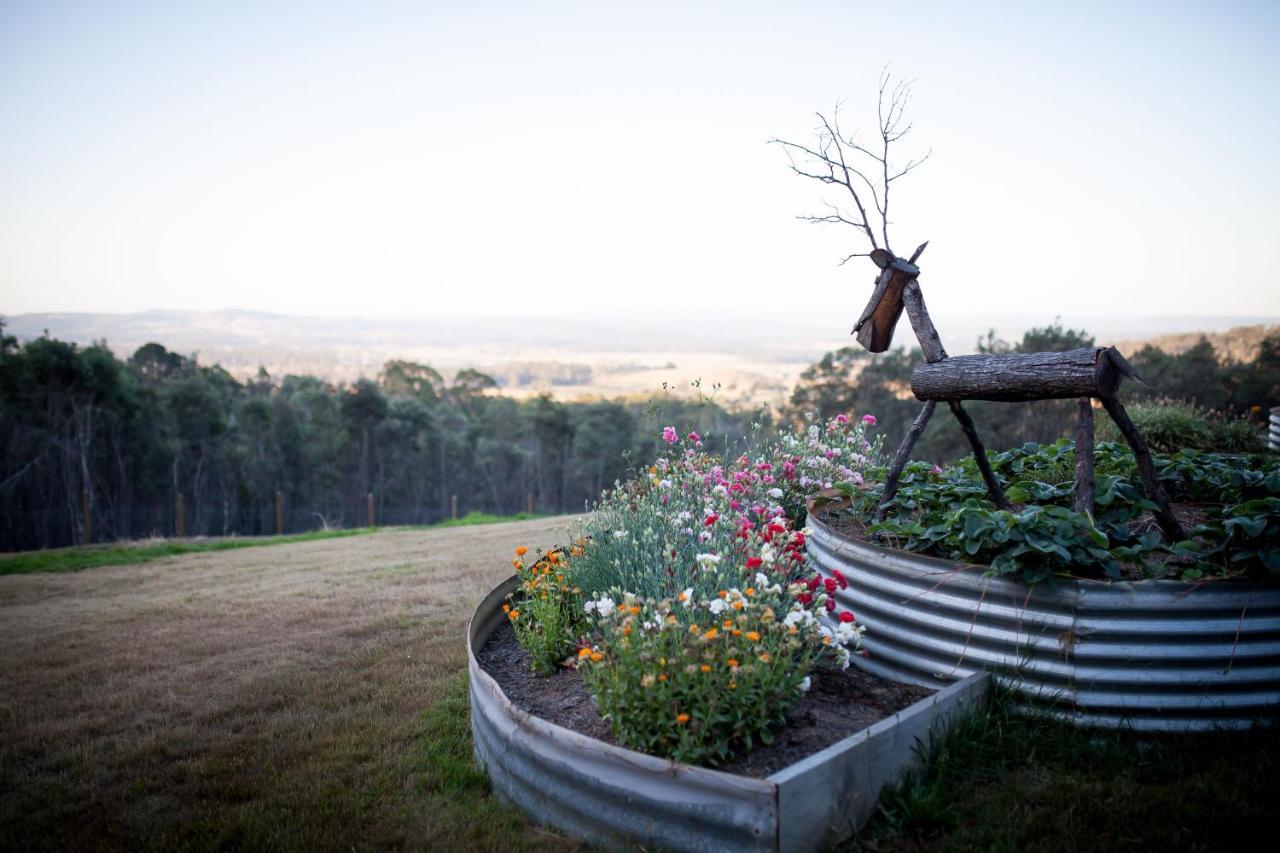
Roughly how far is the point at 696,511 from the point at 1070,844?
2.32 m

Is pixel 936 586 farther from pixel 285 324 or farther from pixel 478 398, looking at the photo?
pixel 285 324

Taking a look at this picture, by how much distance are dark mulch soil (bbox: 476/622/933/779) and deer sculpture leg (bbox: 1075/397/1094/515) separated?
1095 mm

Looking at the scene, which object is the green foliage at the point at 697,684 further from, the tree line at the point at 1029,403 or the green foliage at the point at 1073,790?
the tree line at the point at 1029,403

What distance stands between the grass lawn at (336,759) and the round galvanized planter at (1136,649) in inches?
4.0

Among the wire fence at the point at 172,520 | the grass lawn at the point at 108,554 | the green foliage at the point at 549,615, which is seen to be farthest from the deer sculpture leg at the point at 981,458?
the wire fence at the point at 172,520

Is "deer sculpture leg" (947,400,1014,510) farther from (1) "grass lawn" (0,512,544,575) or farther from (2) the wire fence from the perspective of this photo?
(2) the wire fence

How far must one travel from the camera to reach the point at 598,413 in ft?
123

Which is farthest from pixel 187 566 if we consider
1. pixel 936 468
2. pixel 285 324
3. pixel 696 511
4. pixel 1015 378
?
pixel 285 324

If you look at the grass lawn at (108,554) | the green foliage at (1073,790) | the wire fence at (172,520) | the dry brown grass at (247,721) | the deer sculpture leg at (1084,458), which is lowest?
the wire fence at (172,520)

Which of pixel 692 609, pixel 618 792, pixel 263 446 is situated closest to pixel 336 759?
pixel 618 792

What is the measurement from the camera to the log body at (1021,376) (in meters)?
3.03

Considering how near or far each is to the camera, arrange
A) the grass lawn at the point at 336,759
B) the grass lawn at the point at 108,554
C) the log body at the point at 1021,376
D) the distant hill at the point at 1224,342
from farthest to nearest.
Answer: the distant hill at the point at 1224,342 → the grass lawn at the point at 108,554 → the log body at the point at 1021,376 → the grass lawn at the point at 336,759

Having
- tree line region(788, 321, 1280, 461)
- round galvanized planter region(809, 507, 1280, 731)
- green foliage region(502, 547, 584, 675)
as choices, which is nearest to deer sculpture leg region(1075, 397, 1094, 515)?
round galvanized planter region(809, 507, 1280, 731)

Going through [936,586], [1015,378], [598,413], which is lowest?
[598,413]
